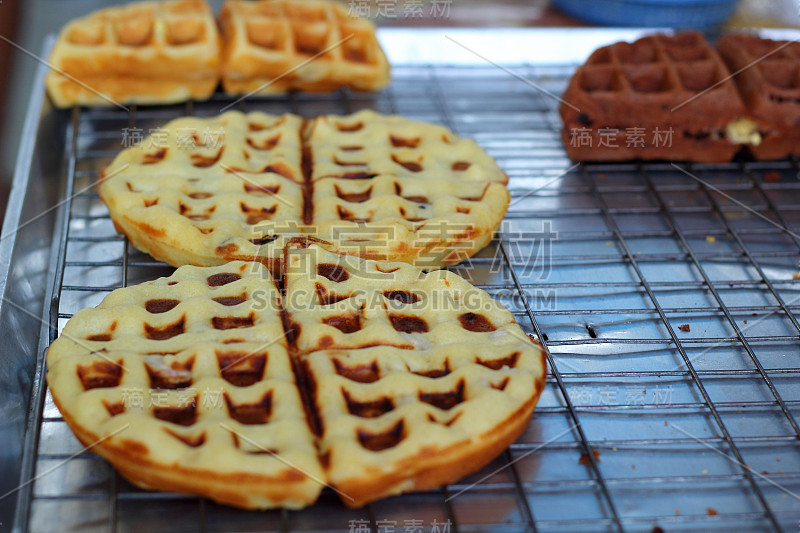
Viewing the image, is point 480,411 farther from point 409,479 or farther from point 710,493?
point 710,493

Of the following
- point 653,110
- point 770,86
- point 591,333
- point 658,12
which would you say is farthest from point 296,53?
point 658,12

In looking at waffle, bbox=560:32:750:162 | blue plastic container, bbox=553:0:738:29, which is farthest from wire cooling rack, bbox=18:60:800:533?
blue plastic container, bbox=553:0:738:29

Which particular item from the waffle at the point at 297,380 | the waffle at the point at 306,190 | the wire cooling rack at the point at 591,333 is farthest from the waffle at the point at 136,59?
the waffle at the point at 297,380

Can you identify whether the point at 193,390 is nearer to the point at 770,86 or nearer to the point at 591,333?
the point at 591,333

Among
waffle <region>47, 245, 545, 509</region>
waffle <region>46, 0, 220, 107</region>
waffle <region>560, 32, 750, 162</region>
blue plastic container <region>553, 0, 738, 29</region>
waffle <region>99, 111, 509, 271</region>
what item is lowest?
waffle <region>47, 245, 545, 509</region>

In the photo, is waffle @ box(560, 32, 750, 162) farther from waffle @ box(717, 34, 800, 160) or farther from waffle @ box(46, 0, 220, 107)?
waffle @ box(46, 0, 220, 107)
